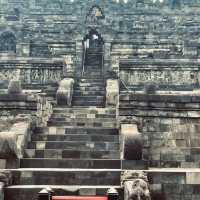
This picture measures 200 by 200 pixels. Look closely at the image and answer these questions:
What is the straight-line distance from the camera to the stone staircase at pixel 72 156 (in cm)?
1152

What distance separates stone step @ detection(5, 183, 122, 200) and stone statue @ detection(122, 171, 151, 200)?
344 mm

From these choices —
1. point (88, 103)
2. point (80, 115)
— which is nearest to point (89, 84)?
point (88, 103)

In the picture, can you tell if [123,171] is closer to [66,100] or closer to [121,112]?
[121,112]

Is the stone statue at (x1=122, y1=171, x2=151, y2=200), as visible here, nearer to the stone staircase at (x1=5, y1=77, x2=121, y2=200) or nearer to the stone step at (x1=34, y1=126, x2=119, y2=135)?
the stone staircase at (x1=5, y1=77, x2=121, y2=200)

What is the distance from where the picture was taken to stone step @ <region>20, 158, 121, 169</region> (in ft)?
41.9

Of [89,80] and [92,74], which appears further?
[92,74]

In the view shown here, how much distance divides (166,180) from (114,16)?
2632 centimetres

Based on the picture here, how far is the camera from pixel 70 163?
12906 mm

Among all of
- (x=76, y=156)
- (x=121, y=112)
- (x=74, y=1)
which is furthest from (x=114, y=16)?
(x=76, y=156)

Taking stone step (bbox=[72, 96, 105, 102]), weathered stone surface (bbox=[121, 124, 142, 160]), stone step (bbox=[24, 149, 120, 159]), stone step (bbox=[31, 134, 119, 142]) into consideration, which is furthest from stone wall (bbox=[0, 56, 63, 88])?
weathered stone surface (bbox=[121, 124, 142, 160])

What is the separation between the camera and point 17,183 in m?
12.0

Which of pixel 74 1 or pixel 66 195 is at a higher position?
pixel 74 1

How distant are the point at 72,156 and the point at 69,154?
0.11 m

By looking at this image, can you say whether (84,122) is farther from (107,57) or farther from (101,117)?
(107,57)
